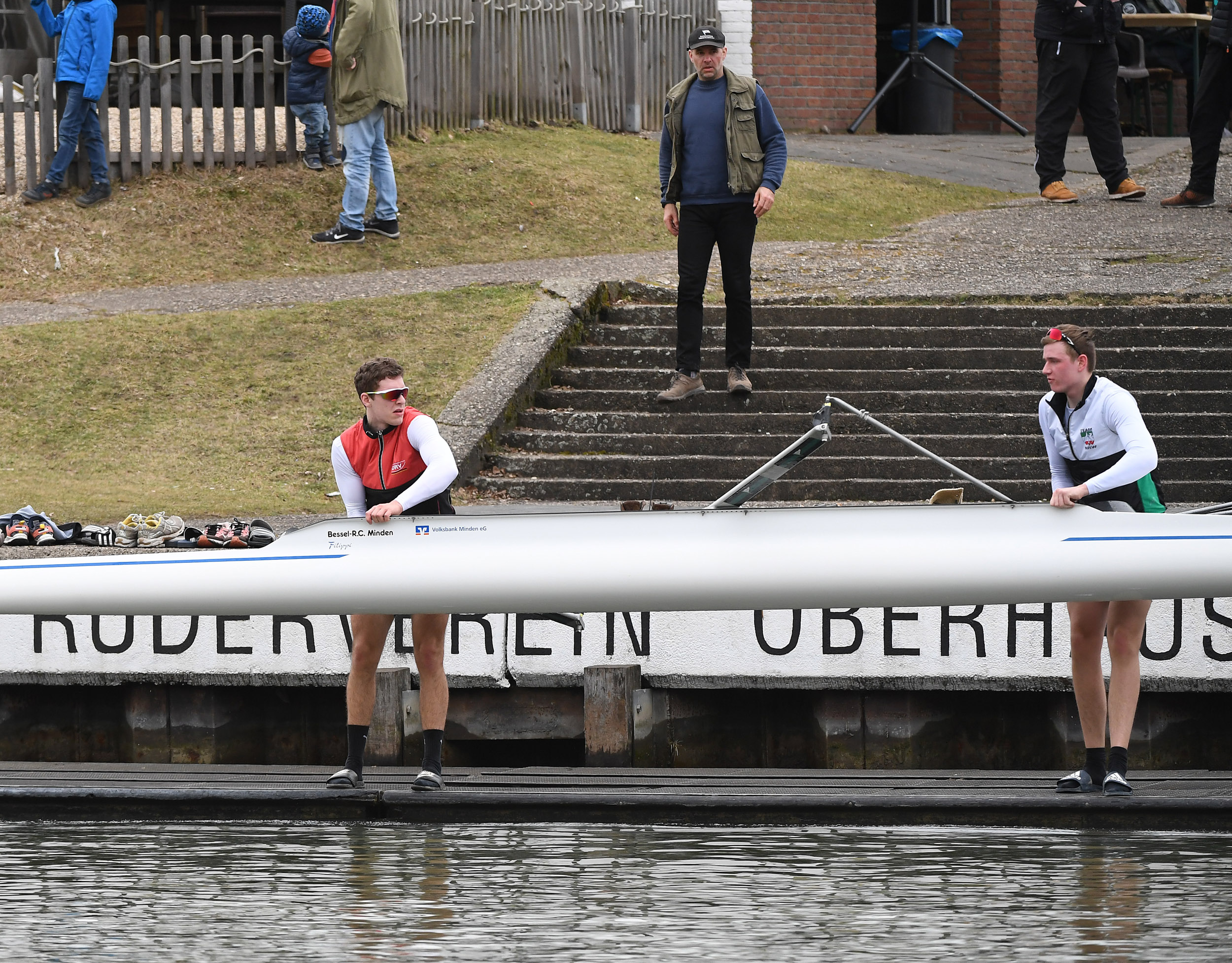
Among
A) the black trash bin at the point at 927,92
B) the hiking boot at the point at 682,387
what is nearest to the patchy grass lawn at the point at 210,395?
the hiking boot at the point at 682,387

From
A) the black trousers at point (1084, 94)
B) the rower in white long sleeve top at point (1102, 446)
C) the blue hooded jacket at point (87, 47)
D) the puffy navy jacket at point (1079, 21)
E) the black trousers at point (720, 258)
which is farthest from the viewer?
the black trousers at point (1084, 94)

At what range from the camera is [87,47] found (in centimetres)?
1625

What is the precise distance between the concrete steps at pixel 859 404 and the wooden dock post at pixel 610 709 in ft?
9.01

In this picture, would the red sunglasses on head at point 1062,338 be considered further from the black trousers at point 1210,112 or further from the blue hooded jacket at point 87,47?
the blue hooded jacket at point 87,47

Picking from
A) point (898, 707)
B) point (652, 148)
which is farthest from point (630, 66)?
point (898, 707)

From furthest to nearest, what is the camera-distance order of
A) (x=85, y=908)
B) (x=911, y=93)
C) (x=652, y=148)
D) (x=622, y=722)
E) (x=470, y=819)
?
1. (x=911, y=93)
2. (x=652, y=148)
3. (x=622, y=722)
4. (x=470, y=819)
5. (x=85, y=908)

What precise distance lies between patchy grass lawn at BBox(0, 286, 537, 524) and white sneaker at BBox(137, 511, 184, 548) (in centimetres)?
96

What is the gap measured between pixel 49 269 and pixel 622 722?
28.9 feet

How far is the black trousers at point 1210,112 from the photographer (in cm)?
1608

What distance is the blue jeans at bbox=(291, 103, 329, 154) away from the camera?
16.7 meters

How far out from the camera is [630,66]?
2056 centimetres

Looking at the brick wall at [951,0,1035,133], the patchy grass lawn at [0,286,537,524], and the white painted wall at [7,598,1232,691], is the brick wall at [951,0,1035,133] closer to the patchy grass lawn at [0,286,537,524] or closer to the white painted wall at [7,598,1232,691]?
the patchy grass lawn at [0,286,537,524]

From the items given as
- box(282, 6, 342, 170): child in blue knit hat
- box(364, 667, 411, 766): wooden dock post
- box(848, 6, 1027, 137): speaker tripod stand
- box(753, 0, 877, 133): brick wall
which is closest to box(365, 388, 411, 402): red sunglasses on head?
box(364, 667, 411, 766): wooden dock post

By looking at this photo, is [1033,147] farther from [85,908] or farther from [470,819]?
[85,908]
